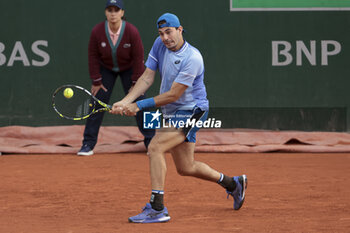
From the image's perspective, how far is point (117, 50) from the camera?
7.93 m

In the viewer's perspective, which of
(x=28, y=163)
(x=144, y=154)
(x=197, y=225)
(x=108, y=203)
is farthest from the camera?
(x=144, y=154)

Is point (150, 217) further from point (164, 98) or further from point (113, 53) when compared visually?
point (113, 53)

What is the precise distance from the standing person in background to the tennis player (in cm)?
288

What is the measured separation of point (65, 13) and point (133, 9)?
903 millimetres

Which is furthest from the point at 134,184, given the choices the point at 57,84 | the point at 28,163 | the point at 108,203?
the point at 57,84

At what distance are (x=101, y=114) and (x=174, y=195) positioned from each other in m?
2.79

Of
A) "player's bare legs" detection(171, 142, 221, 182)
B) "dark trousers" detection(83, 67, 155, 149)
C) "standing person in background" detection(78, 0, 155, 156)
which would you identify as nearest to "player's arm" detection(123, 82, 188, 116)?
"player's bare legs" detection(171, 142, 221, 182)

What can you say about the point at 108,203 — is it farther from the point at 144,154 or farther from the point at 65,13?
the point at 65,13

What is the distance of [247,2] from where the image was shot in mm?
9438

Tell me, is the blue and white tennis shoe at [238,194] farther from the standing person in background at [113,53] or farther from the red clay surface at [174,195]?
the standing person in background at [113,53]

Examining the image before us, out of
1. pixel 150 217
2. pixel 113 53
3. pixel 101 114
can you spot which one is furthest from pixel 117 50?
pixel 150 217

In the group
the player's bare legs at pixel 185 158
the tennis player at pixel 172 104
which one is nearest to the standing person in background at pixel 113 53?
the tennis player at pixel 172 104

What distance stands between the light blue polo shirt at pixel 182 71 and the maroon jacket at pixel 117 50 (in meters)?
2.90

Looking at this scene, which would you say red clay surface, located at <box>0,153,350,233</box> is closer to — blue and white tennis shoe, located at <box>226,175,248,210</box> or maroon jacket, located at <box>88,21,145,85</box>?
blue and white tennis shoe, located at <box>226,175,248,210</box>
